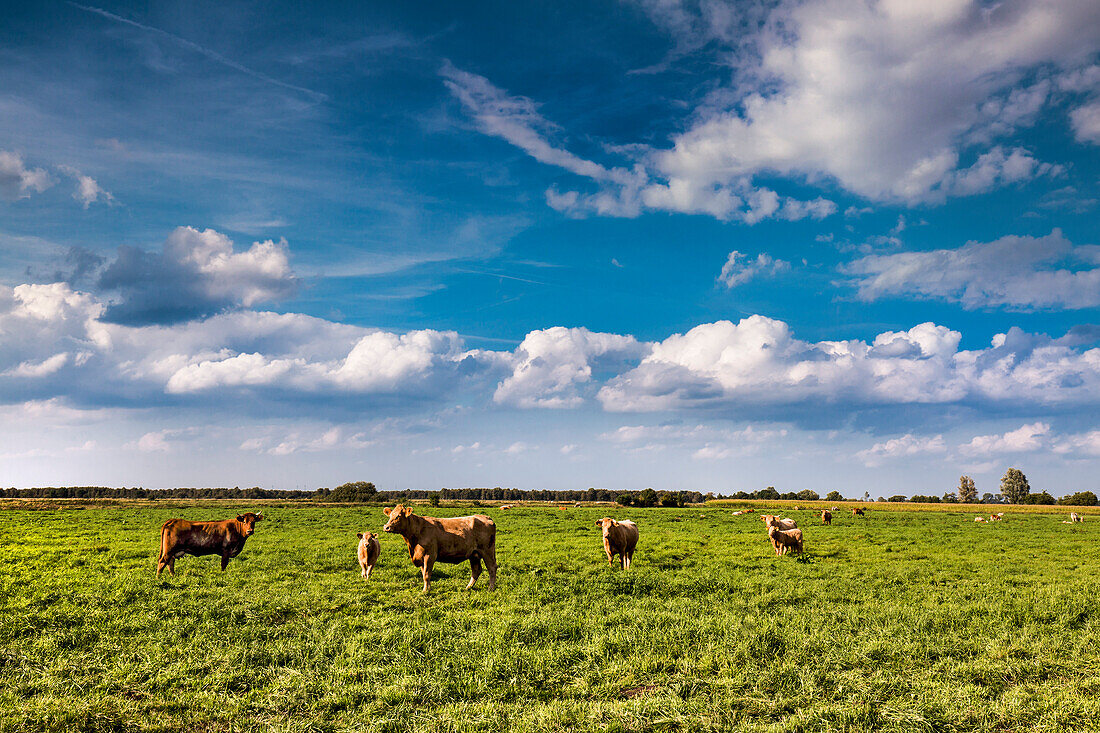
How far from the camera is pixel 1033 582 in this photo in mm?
19234

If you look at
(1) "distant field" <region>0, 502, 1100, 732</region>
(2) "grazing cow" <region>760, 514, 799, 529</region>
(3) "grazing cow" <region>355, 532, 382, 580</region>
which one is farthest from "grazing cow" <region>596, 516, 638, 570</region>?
(2) "grazing cow" <region>760, 514, 799, 529</region>

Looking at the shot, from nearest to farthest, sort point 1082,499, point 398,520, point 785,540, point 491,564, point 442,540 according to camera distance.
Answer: point 398,520 → point 442,540 → point 491,564 → point 785,540 → point 1082,499

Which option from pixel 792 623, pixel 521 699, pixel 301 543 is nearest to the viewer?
pixel 521 699

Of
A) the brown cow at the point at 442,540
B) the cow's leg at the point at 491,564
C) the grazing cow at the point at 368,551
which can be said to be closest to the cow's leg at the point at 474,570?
the brown cow at the point at 442,540

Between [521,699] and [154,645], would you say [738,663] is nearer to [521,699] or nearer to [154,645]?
[521,699]

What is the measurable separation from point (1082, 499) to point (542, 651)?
149m

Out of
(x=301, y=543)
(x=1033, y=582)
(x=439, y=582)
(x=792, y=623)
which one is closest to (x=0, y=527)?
(x=301, y=543)

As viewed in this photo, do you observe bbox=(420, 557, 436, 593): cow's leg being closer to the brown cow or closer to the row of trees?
the brown cow

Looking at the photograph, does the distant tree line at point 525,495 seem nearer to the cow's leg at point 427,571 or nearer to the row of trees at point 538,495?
the row of trees at point 538,495

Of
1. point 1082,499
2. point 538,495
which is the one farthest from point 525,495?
point 1082,499

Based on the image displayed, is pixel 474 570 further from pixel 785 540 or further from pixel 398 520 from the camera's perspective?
pixel 785 540

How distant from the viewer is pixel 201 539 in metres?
18.7

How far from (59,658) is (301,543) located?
60.1 ft

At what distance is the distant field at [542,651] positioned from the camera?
25.8ft
